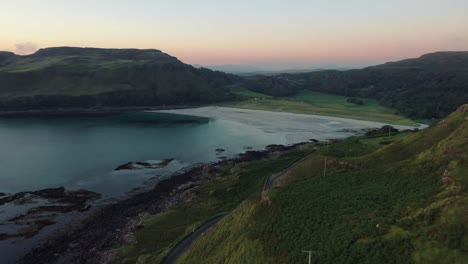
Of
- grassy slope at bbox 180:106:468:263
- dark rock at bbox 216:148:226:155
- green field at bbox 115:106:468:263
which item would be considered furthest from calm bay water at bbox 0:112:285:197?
grassy slope at bbox 180:106:468:263

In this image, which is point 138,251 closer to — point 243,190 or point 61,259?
point 61,259

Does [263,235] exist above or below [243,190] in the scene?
above

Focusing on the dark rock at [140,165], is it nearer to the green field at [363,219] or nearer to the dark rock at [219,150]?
the dark rock at [219,150]

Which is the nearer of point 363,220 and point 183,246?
point 363,220

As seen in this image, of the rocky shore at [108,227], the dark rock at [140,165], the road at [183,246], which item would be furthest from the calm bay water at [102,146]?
the road at [183,246]

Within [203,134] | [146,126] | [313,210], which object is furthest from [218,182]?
[146,126]

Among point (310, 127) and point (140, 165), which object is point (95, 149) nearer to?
point (140, 165)

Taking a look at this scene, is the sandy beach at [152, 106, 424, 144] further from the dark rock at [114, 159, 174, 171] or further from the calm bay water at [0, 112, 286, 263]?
the dark rock at [114, 159, 174, 171]

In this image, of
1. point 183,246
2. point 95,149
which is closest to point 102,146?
point 95,149
